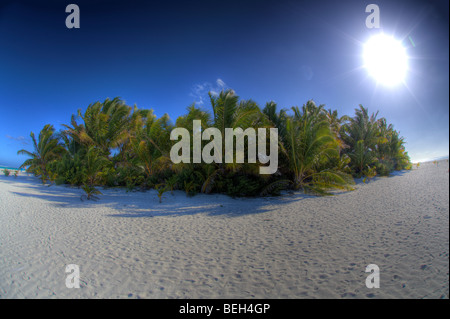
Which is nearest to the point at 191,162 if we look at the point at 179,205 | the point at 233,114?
the point at 179,205

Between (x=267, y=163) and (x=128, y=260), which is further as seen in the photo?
(x=267, y=163)

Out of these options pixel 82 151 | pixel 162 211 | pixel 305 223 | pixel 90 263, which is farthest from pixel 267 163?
pixel 82 151

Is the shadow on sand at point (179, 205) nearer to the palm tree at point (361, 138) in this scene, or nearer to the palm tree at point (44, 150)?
the palm tree at point (361, 138)

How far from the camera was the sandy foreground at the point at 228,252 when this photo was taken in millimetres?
2361

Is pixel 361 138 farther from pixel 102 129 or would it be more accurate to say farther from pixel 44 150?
pixel 44 150

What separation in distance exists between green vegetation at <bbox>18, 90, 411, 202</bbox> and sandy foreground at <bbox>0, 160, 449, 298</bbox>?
2960 mm

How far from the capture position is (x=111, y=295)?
2311mm

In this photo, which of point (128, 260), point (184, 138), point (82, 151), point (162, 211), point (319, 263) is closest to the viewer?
point (319, 263)

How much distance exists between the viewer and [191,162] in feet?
29.9

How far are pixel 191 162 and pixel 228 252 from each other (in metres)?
6.20

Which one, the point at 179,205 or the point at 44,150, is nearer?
the point at 179,205

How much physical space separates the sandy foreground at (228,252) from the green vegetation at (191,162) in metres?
2.96

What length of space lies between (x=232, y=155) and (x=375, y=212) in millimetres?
5422
